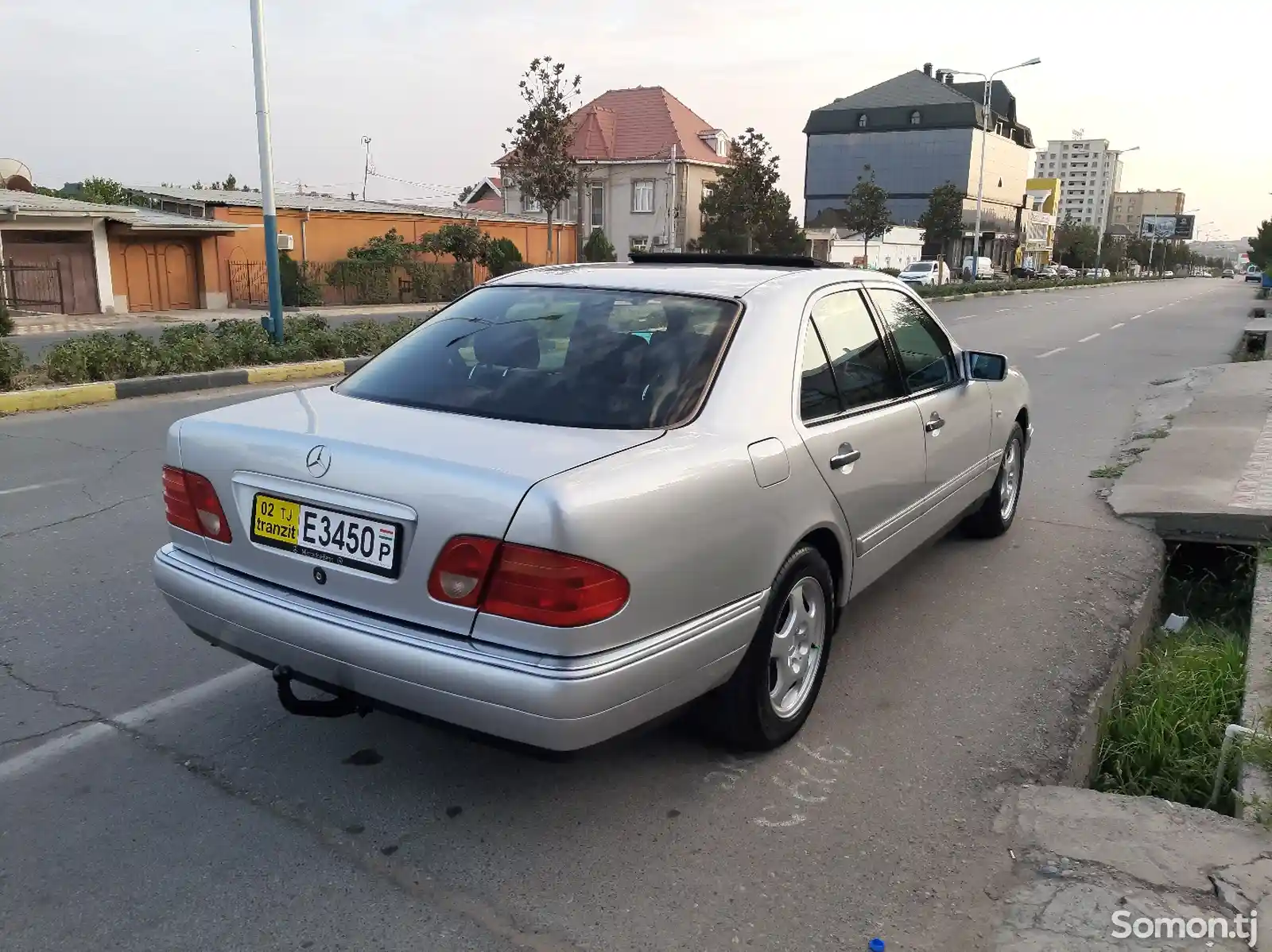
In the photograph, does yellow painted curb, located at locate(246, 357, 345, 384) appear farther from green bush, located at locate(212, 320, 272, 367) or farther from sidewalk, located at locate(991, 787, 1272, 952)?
sidewalk, located at locate(991, 787, 1272, 952)

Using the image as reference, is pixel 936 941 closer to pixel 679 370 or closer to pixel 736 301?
pixel 679 370

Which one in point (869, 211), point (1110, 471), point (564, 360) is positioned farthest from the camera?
point (869, 211)

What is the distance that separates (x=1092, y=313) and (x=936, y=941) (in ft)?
106

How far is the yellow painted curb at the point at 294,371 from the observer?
1235cm

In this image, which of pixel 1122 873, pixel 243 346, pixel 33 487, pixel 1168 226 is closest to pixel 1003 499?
pixel 1122 873

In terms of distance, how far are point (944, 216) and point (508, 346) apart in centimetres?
7560

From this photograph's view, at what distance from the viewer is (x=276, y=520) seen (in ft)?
9.66

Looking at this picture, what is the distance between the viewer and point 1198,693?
4.03 metres

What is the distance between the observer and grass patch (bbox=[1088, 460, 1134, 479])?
775cm

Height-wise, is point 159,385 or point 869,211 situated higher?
point 869,211

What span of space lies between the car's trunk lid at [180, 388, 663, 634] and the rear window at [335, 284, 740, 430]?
123mm

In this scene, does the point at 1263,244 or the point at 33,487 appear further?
the point at 1263,244

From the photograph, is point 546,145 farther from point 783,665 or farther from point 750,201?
point 783,665

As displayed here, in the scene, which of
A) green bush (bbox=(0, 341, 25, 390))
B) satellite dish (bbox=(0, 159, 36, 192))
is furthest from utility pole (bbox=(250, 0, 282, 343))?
satellite dish (bbox=(0, 159, 36, 192))
